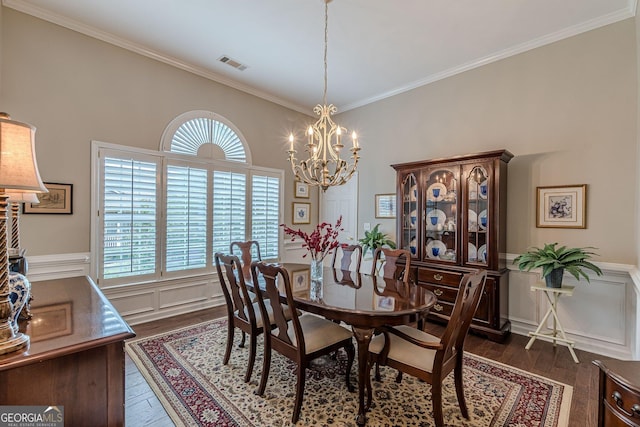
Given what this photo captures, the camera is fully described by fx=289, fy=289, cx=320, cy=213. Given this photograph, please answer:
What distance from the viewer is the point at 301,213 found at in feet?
18.2

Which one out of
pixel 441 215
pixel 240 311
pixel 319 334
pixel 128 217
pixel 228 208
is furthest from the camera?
pixel 228 208

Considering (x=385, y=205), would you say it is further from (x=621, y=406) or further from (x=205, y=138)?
(x=621, y=406)

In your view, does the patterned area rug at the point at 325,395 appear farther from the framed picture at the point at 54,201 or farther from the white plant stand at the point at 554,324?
the framed picture at the point at 54,201

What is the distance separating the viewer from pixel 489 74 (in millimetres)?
3768

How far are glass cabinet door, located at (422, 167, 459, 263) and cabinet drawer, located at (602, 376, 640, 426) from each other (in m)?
2.39

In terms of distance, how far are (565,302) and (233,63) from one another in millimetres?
5047

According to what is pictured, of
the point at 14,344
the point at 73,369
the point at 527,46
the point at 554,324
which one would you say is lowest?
the point at 554,324

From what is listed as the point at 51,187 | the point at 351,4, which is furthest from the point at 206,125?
Result: the point at 351,4

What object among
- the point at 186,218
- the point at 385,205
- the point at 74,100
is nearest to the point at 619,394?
the point at 385,205

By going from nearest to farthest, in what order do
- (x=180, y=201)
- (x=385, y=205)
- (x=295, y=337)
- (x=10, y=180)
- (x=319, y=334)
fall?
(x=10, y=180), (x=295, y=337), (x=319, y=334), (x=180, y=201), (x=385, y=205)

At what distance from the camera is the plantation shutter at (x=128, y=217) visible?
3.41m

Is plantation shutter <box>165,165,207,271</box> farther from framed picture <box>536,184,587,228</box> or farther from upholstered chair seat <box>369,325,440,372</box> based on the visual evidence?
framed picture <box>536,184,587,228</box>

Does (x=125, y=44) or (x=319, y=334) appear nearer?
(x=319, y=334)

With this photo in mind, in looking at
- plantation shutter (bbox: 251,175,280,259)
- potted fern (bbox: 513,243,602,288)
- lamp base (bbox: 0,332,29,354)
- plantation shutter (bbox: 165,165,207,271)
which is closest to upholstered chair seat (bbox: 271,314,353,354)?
lamp base (bbox: 0,332,29,354)
